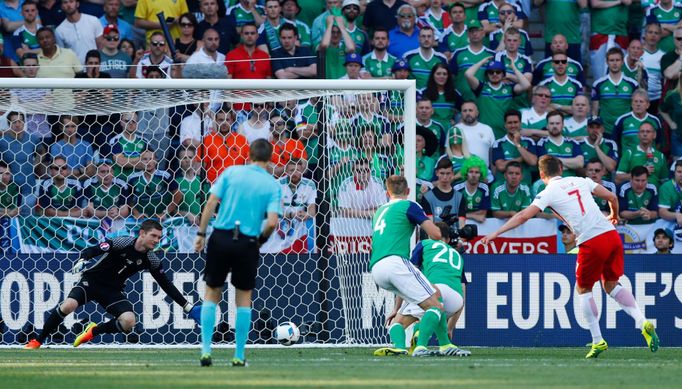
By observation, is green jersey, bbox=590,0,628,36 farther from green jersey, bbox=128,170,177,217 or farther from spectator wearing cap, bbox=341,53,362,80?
green jersey, bbox=128,170,177,217

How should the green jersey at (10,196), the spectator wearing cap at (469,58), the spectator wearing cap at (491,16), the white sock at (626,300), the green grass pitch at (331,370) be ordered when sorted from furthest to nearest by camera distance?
the spectator wearing cap at (491,16)
the spectator wearing cap at (469,58)
the green jersey at (10,196)
the white sock at (626,300)
the green grass pitch at (331,370)

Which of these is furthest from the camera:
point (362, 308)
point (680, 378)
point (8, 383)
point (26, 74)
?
A: point (26, 74)

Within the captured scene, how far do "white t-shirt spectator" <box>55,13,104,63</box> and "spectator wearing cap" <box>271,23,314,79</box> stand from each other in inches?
92.5

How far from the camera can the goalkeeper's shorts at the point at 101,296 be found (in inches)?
542

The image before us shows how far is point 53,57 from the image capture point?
666 inches

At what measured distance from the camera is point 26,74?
16422 mm

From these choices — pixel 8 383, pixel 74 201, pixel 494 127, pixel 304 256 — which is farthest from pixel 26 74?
pixel 8 383

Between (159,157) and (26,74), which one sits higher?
(26,74)

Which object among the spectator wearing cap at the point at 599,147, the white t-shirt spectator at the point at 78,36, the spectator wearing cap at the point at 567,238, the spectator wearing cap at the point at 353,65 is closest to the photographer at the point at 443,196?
the spectator wearing cap at the point at 567,238

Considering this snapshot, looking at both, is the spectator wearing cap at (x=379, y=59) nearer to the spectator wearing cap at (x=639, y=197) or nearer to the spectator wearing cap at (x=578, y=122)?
the spectator wearing cap at (x=578, y=122)

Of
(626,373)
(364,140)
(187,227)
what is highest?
(364,140)

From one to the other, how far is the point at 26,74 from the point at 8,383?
27.2 ft

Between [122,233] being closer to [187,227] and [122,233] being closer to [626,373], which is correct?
[187,227]

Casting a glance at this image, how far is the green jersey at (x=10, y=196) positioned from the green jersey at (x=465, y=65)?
20.3ft
